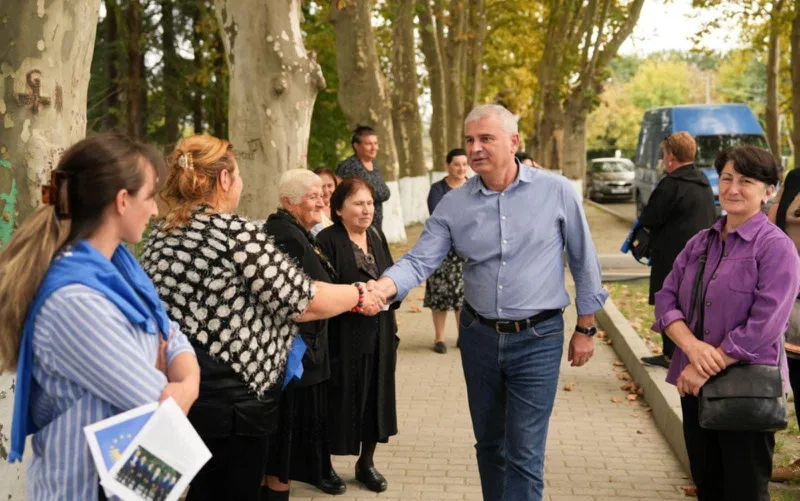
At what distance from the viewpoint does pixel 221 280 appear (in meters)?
3.80

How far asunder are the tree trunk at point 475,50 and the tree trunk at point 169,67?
329 inches

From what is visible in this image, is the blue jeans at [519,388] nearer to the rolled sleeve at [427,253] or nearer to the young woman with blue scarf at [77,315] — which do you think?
the rolled sleeve at [427,253]

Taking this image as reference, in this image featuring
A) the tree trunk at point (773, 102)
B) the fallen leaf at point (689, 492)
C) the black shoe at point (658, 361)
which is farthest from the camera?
the tree trunk at point (773, 102)

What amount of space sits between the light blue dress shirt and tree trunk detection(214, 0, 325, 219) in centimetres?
363

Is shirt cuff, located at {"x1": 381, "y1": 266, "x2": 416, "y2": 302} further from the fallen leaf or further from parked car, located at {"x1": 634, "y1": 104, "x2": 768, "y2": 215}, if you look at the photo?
parked car, located at {"x1": 634, "y1": 104, "x2": 768, "y2": 215}

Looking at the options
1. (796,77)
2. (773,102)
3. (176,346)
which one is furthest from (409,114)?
(176,346)

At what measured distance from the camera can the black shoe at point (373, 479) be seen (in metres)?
6.19

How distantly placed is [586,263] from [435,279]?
18.0ft

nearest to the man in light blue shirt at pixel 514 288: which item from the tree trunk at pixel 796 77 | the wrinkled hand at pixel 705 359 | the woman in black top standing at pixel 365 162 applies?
the wrinkled hand at pixel 705 359

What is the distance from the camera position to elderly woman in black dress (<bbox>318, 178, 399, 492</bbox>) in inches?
236

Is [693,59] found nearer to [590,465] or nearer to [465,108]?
[465,108]

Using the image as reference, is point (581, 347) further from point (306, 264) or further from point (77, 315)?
point (77, 315)

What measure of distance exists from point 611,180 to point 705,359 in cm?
4171

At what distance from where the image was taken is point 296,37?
8672 millimetres
